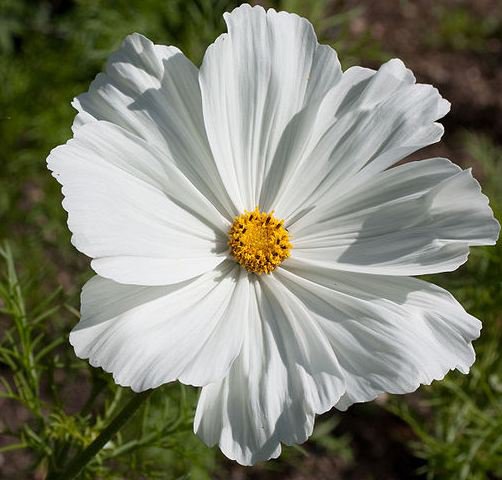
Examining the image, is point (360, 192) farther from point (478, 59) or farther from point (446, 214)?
point (478, 59)

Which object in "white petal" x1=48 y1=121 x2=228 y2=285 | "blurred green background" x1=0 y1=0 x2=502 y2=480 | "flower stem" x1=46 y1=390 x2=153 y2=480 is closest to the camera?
"white petal" x1=48 y1=121 x2=228 y2=285

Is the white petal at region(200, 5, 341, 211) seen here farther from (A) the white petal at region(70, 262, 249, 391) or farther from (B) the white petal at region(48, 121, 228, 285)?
(A) the white petal at region(70, 262, 249, 391)

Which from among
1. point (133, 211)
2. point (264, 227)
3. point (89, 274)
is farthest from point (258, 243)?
point (89, 274)

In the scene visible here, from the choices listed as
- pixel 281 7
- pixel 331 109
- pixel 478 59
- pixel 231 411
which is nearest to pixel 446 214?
pixel 331 109

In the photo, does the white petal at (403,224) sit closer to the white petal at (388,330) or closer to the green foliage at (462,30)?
the white petal at (388,330)

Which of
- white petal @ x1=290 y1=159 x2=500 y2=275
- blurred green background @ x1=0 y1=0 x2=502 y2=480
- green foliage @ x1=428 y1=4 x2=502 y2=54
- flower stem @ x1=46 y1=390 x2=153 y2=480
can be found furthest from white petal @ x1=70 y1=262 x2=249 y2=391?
green foliage @ x1=428 y1=4 x2=502 y2=54

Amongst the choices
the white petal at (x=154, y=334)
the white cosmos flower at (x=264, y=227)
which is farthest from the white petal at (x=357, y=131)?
the white petal at (x=154, y=334)

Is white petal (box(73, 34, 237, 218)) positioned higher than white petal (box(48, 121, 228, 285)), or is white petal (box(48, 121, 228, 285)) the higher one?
white petal (box(73, 34, 237, 218))
